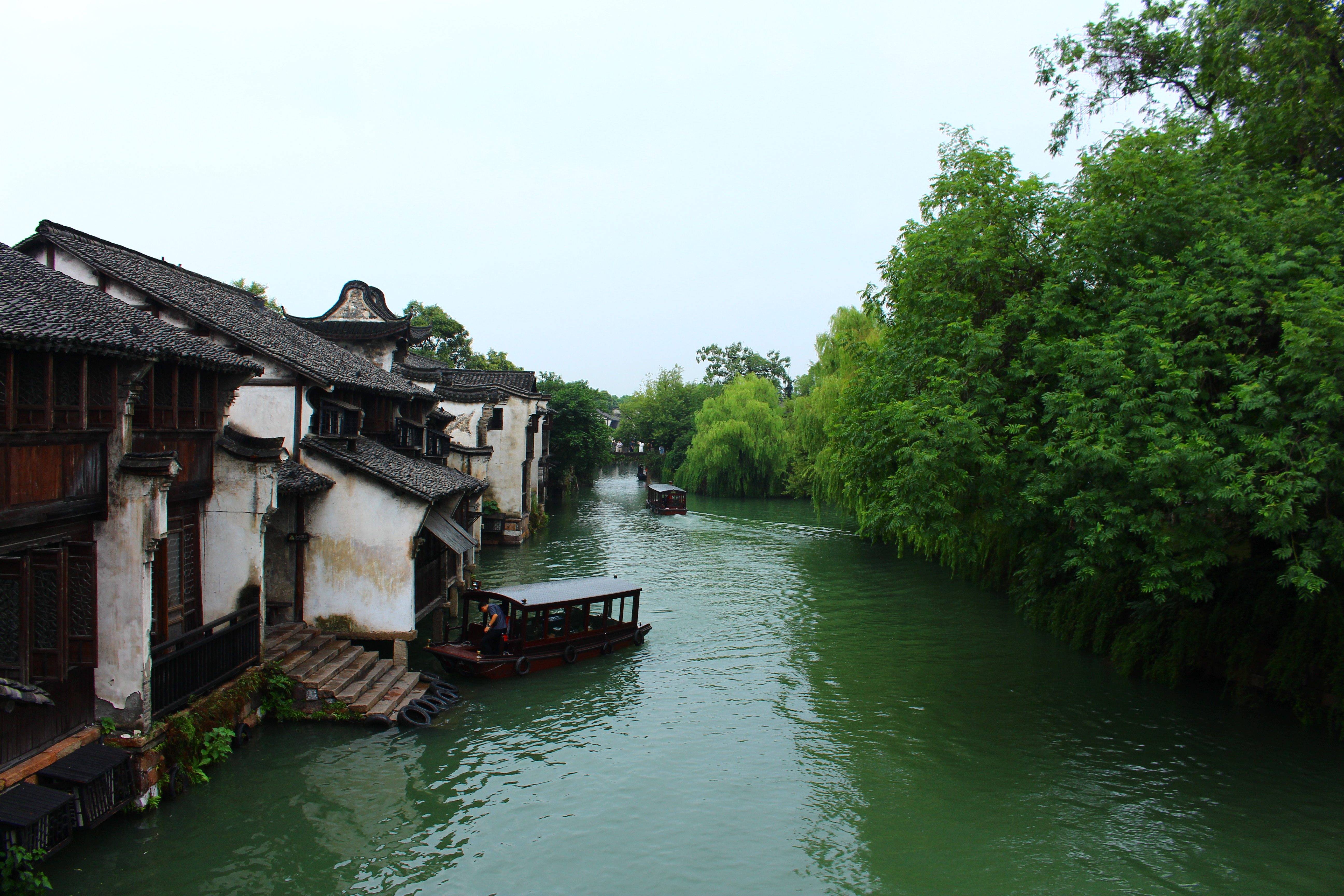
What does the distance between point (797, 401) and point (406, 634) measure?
24369 millimetres

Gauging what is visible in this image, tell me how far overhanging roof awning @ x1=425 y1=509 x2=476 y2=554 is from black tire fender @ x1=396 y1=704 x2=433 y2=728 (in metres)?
4.09

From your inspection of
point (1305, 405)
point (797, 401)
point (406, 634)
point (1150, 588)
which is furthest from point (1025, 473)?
point (797, 401)

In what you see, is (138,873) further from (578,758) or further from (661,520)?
(661,520)

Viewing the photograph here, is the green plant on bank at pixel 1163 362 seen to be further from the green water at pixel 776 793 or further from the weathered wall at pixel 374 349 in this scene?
the weathered wall at pixel 374 349

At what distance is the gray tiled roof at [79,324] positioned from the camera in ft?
26.5

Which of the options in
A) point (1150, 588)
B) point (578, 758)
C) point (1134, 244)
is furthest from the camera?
point (1134, 244)

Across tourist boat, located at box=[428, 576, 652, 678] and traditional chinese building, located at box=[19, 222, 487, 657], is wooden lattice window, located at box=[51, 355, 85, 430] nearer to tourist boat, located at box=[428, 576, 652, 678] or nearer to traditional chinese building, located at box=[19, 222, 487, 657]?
traditional chinese building, located at box=[19, 222, 487, 657]

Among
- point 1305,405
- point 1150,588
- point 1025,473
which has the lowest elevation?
point 1150,588

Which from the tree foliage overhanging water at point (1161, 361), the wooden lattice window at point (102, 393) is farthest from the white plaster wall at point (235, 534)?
the tree foliage overhanging water at point (1161, 361)

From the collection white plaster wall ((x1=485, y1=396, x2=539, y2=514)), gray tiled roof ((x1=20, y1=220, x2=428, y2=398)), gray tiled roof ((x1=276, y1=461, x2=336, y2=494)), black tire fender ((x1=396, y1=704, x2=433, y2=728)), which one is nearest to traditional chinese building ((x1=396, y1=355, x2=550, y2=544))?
white plaster wall ((x1=485, y1=396, x2=539, y2=514))

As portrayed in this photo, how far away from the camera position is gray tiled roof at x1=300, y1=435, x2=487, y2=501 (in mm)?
14727

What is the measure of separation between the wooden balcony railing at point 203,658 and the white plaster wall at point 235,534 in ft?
1.23

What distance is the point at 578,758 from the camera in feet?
41.4

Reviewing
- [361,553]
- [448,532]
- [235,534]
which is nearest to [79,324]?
[235,534]
